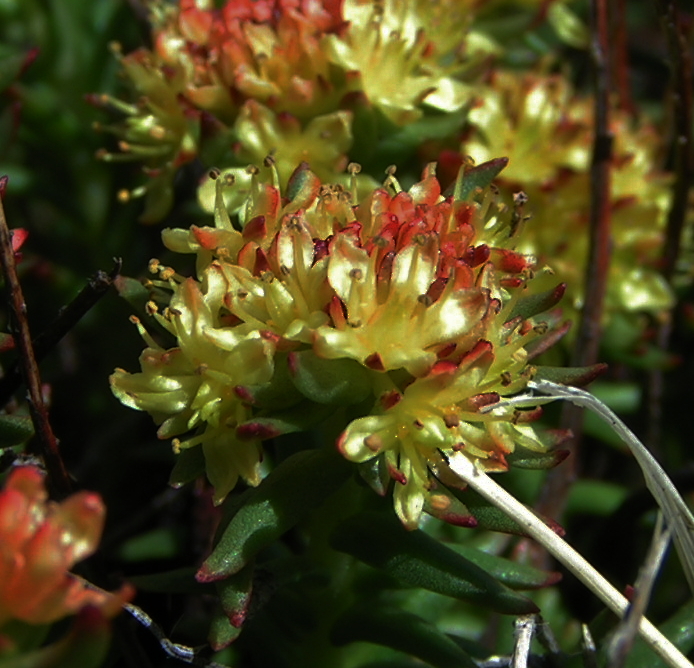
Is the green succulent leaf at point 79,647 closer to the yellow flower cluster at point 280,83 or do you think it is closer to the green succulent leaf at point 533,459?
the green succulent leaf at point 533,459

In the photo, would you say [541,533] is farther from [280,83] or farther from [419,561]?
[280,83]

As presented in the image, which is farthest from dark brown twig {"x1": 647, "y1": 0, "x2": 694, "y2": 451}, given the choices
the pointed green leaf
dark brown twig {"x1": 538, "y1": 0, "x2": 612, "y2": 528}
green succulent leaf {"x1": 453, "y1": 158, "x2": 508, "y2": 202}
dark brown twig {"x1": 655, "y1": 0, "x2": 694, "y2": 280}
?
the pointed green leaf

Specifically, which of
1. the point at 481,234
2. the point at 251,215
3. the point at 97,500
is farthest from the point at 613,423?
the point at 97,500

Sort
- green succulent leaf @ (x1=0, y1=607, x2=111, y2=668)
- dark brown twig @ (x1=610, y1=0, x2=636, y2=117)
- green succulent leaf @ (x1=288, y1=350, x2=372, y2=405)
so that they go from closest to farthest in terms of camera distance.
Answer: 1. green succulent leaf @ (x1=0, y1=607, x2=111, y2=668)
2. green succulent leaf @ (x1=288, y1=350, x2=372, y2=405)
3. dark brown twig @ (x1=610, y1=0, x2=636, y2=117)

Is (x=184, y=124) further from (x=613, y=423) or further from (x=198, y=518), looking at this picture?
(x=613, y=423)

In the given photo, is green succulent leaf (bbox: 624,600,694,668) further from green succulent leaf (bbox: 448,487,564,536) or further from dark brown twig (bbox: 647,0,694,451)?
dark brown twig (bbox: 647,0,694,451)

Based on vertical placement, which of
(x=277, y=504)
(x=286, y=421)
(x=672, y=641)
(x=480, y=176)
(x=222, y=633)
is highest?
(x=480, y=176)

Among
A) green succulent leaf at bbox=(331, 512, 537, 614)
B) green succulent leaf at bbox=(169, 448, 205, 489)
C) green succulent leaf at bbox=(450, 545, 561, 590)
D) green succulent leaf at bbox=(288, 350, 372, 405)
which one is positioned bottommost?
green succulent leaf at bbox=(450, 545, 561, 590)

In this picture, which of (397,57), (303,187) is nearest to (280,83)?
(397,57)
